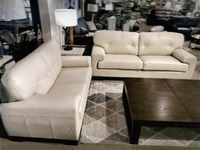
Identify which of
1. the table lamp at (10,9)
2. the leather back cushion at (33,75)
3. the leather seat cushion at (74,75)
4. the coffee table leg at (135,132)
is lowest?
the coffee table leg at (135,132)

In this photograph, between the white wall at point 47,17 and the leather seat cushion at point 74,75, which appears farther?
the white wall at point 47,17

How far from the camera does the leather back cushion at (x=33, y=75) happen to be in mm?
1396

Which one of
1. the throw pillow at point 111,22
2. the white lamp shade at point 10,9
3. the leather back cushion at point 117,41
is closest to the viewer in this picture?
the white lamp shade at point 10,9

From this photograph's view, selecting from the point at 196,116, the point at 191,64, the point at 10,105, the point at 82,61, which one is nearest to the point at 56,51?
the point at 82,61

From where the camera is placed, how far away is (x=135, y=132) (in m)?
1.60

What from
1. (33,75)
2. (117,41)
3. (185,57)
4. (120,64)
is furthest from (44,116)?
(185,57)

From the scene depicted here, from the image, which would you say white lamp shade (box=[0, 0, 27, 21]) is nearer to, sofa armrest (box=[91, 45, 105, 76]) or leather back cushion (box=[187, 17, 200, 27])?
sofa armrest (box=[91, 45, 105, 76])

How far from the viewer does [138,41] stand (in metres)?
3.20

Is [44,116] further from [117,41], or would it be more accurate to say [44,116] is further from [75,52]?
[117,41]

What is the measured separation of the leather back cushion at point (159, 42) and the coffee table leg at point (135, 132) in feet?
6.39

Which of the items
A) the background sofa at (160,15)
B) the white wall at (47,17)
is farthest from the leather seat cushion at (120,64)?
the background sofa at (160,15)

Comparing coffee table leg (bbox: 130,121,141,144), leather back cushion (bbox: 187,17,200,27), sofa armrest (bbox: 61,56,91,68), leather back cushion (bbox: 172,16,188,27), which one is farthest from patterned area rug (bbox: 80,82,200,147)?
leather back cushion (bbox: 187,17,200,27)

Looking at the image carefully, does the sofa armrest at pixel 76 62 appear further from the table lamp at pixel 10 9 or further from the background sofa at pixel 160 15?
the background sofa at pixel 160 15

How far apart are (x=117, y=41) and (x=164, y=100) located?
1.67m
